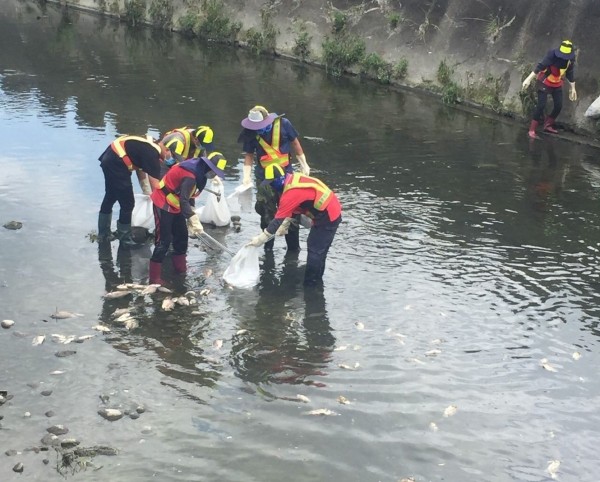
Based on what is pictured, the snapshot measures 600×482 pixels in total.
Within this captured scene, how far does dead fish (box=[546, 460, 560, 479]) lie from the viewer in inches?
257

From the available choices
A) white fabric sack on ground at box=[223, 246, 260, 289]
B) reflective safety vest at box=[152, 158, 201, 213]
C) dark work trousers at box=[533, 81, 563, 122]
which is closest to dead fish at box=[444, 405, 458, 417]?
white fabric sack on ground at box=[223, 246, 260, 289]

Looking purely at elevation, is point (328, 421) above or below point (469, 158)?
below

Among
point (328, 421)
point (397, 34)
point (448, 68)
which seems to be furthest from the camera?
point (397, 34)

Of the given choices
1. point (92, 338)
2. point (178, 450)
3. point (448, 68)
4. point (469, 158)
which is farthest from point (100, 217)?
point (448, 68)

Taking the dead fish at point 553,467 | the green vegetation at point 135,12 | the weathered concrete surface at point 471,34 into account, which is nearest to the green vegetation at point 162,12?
the green vegetation at point 135,12

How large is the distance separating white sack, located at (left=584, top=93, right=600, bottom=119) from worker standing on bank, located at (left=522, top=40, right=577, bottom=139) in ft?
1.39

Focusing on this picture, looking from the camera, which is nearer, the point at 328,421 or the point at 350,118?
the point at 328,421

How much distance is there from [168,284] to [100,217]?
1790mm

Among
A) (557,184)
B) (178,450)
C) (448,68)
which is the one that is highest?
(448,68)

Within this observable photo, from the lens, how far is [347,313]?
30.1 feet

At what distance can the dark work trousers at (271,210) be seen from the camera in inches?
416

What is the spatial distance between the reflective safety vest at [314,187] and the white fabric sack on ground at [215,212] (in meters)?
2.42

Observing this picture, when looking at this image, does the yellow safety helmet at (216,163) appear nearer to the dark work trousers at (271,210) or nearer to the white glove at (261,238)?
the white glove at (261,238)

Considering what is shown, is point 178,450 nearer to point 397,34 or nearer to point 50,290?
point 50,290
